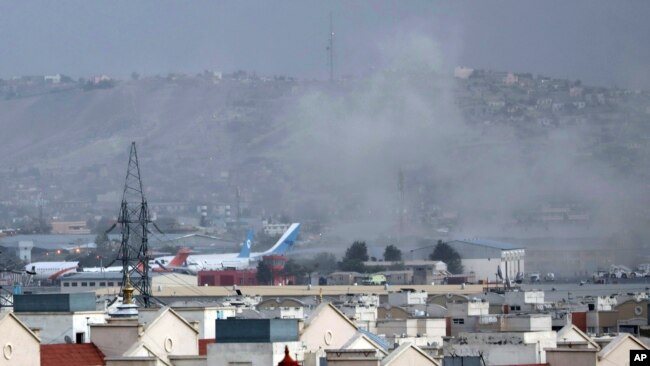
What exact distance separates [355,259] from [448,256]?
4477 mm

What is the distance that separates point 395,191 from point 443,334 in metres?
141

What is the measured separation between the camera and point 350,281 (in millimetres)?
104312

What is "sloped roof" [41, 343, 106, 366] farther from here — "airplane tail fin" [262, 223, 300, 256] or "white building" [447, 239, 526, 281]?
"airplane tail fin" [262, 223, 300, 256]

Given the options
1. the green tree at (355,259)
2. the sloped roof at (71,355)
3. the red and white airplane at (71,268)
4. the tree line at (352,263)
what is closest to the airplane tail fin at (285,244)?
the red and white airplane at (71,268)

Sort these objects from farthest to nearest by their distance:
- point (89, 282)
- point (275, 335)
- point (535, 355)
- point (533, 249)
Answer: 1. point (533, 249)
2. point (89, 282)
3. point (535, 355)
4. point (275, 335)

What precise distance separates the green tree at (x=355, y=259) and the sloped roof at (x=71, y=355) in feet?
302

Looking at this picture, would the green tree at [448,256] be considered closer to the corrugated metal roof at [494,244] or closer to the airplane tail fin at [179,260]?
the corrugated metal roof at [494,244]

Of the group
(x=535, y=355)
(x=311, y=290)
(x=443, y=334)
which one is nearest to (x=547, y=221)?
(x=311, y=290)

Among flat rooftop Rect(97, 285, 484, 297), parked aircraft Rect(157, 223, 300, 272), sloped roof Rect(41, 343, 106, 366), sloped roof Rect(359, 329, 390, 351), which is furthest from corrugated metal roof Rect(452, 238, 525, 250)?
sloped roof Rect(41, 343, 106, 366)

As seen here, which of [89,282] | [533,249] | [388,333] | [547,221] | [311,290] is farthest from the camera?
[547,221]

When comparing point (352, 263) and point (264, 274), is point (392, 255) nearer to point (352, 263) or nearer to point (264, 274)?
point (352, 263)

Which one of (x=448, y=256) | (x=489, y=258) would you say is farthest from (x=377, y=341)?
(x=448, y=256)

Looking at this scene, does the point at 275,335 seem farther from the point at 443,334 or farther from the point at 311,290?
the point at 311,290

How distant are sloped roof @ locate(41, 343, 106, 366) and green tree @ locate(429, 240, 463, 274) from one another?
9370 cm
